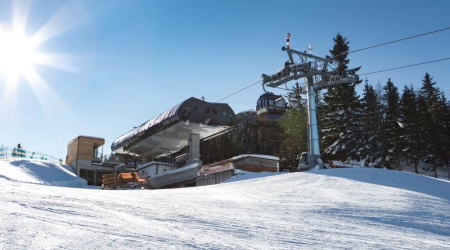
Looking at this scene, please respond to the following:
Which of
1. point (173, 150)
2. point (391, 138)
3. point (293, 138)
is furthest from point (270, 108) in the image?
point (173, 150)

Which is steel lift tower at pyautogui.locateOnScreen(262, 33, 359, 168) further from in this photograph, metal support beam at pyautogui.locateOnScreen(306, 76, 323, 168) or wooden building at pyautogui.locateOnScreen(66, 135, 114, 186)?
wooden building at pyautogui.locateOnScreen(66, 135, 114, 186)

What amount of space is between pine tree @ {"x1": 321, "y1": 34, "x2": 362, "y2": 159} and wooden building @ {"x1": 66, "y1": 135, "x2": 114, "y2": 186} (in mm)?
20430

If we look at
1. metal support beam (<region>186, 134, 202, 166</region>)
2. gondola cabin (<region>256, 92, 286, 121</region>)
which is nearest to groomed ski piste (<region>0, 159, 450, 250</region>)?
metal support beam (<region>186, 134, 202, 166</region>)

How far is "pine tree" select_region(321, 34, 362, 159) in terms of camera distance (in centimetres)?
3688

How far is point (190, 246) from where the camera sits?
18.2 ft

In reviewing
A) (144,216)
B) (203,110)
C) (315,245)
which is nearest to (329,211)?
(315,245)

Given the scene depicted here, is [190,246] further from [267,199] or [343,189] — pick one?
[343,189]

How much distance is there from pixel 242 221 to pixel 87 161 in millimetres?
31231

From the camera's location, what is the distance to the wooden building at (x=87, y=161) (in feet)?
118

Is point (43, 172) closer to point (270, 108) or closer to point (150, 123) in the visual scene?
point (150, 123)

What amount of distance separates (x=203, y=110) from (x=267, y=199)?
19260 millimetres

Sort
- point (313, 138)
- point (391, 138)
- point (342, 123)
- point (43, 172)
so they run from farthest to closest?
point (391, 138)
point (342, 123)
point (43, 172)
point (313, 138)

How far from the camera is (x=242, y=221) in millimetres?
7754

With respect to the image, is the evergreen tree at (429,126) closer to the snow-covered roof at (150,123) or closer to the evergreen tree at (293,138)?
the evergreen tree at (293,138)
